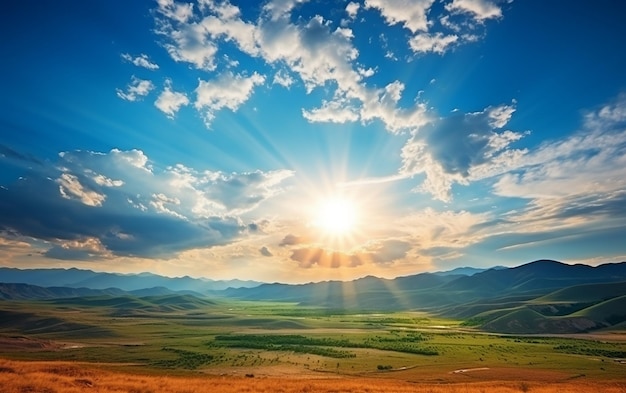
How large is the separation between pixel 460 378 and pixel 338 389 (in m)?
35.9

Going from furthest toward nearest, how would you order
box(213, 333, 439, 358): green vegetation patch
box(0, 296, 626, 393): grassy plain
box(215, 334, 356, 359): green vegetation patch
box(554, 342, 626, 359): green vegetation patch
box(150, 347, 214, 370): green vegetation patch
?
box(213, 333, 439, 358): green vegetation patch, box(215, 334, 356, 359): green vegetation patch, box(554, 342, 626, 359): green vegetation patch, box(150, 347, 214, 370): green vegetation patch, box(0, 296, 626, 393): grassy plain

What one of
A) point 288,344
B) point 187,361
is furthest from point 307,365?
point 288,344

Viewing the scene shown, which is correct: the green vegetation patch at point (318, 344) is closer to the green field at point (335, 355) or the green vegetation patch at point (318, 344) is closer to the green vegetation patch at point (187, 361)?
the green field at point (335, 355)

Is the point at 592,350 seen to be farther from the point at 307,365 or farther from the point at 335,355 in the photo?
the point at 307,365

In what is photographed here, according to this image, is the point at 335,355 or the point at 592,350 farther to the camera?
the point at 592,350

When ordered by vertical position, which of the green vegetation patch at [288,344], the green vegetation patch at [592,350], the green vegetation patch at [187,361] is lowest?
the green vegetation patch at [187,361]

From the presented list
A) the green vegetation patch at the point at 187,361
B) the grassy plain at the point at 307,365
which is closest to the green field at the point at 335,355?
the green vegetation patch at the point at 187,361

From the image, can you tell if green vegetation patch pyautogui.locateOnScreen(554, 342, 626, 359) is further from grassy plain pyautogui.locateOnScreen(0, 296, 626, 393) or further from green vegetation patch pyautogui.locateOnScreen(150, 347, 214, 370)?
green vegetation patch pyautogui.locateOnScreen(150, 347, 214, 370)

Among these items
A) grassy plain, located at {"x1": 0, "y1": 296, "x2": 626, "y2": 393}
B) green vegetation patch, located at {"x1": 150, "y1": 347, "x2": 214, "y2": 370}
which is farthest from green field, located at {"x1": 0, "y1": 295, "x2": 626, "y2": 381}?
grassy plain, located at {"x1": 0, "y1": 296, "x2": 626, "y2": 393}

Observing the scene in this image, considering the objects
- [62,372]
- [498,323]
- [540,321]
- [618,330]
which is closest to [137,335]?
[62,372]

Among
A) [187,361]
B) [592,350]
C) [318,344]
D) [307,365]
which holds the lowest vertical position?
[187,361]

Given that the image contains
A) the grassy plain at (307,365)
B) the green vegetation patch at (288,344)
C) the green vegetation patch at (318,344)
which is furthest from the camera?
the green vegetation patch at (318,344)

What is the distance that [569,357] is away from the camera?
321 feet

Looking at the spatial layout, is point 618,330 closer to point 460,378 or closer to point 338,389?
point 460,378
